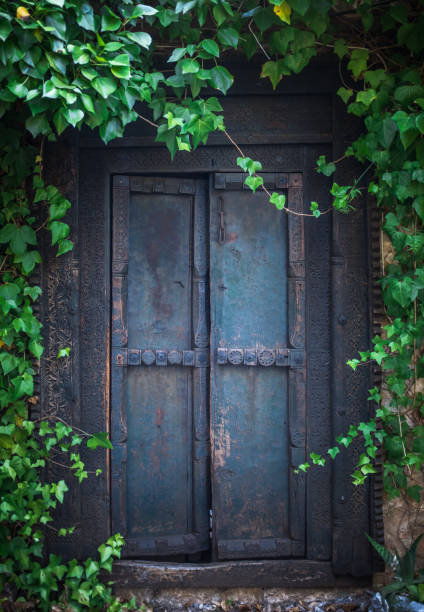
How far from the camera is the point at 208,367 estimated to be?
2.40m

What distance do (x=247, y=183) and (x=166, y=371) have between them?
3.07 feet

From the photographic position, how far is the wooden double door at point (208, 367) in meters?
2.34

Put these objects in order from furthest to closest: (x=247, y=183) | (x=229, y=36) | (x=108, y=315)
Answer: (x=108, y=315), (x=247, y=183), (x=229, y=36)

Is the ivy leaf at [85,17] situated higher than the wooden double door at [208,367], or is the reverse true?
the ivy leaf at [85,17]

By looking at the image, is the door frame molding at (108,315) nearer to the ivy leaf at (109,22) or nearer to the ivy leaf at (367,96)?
the ivy leaf at (367,96)

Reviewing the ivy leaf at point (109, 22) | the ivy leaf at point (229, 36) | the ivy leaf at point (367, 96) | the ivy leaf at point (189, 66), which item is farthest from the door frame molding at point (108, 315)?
the ivy leaf at point (109, 22)

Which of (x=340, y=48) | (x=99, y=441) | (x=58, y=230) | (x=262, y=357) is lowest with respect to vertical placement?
(x=99, y=441)

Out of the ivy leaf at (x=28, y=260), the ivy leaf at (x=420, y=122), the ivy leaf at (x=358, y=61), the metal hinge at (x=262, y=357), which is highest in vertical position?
the ivy leaf at (x=358, y=61)

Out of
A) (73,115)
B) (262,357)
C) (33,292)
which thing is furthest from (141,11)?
(262,357)

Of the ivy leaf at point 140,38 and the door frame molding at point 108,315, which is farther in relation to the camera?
the door frame molding at point 108,315

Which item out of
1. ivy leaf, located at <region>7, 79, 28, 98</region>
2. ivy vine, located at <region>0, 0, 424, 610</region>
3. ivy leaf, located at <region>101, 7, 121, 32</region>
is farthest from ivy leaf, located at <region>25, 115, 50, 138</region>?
ivy leaf, located at <region>101, 7, 121, 32</region>

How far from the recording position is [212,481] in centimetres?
236

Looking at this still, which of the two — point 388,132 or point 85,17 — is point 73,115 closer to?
point 85,17

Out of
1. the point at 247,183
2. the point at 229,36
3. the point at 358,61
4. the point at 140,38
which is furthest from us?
the point at 358,61
